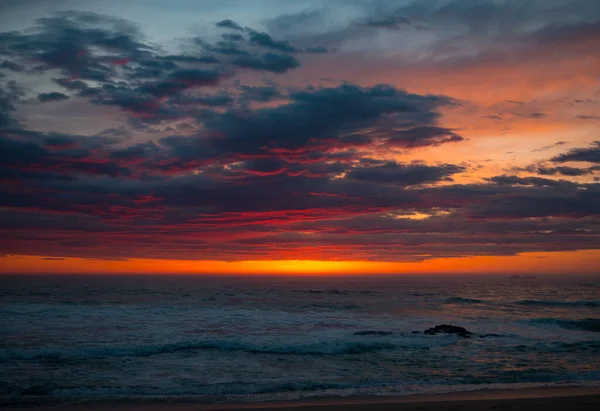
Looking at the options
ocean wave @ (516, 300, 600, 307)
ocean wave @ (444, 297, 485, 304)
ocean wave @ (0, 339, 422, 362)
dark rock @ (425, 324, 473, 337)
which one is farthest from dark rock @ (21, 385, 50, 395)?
ocean wave @ (516, 300, 600, 307)

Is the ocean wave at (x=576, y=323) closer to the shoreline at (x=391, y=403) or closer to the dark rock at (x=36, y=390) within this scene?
the shoreline at (x=391, y=403)

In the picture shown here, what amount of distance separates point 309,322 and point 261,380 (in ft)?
49.9

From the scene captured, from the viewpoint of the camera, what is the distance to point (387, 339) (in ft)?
70.4


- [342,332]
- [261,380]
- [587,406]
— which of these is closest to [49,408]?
[261,380]

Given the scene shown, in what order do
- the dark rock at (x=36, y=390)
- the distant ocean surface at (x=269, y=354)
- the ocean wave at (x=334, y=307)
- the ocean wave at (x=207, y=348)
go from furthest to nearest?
the ocean wave at (x=334, y=307), the ocean wave at (x=207, y=348), the distant ocean surface at (x=269, y=354), the dark rock at (x=36, y=390)

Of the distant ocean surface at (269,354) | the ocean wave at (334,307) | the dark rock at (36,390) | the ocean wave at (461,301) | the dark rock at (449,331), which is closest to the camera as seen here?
the dark rock at (36,390)

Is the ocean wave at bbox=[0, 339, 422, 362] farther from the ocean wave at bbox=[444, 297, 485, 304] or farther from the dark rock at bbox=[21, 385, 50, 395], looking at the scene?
the ocean wave at bbox=[444, 297, 485, 304]

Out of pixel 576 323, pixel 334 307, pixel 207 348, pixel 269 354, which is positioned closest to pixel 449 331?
pixel 269 354

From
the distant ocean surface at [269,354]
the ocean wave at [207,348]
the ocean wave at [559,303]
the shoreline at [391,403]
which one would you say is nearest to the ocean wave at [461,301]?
the ocean wave at [559,303]

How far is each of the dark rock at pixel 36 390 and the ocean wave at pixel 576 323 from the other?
27959mm

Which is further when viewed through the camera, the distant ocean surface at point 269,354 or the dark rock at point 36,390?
the distant ocean surface at point 269,354

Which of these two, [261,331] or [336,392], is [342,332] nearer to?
[261,331]

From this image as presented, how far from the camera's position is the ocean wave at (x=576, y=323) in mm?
26875

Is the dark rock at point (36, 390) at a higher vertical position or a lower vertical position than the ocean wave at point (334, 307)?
higher
